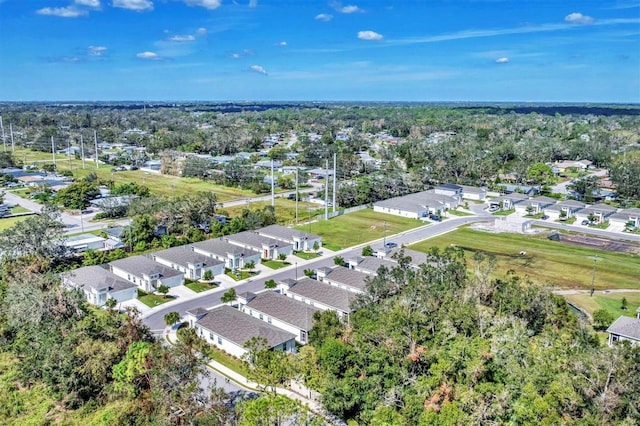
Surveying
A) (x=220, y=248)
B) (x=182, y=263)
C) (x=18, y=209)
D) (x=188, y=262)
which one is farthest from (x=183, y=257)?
(x=18, y=209)

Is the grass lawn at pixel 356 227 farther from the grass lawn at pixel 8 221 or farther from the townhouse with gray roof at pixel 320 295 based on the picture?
the grass lawn at pixel 8 221

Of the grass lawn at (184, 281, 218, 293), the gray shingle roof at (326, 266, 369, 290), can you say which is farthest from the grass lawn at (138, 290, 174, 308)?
the gray shingle roof at (326, 266, 369, 290)

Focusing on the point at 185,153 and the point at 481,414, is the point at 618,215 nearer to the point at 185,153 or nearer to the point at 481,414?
the point at 481,414

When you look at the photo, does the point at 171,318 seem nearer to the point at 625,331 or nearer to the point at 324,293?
the point at 324,293

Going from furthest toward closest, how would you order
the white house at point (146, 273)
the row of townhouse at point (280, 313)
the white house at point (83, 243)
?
the white house at point (83, 243), the white house at point (146, 273), the row of townhouse at point (280, 313)

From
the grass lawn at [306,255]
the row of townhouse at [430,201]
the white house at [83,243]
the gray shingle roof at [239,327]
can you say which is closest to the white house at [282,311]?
the gray shingle roof at [239,327]

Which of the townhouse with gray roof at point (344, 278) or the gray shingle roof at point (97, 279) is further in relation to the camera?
the gray shingle roof at point (97, 279)
